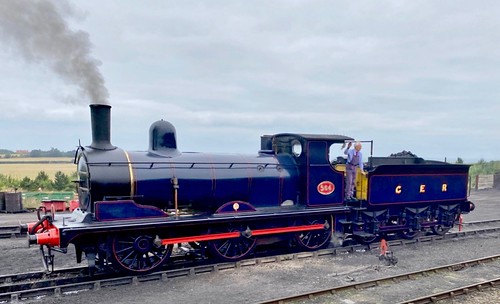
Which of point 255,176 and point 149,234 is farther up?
point 255,176

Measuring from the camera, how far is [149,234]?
28.4ft

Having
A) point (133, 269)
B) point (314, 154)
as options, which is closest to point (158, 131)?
point (133, 269)

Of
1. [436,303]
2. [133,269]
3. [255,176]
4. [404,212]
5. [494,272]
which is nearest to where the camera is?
[436,303]

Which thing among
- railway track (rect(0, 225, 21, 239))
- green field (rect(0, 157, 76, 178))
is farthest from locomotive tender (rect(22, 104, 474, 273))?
green field (rect(0, 157, 76, 178))

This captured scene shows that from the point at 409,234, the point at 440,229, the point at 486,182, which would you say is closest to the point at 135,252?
the point at 409,234

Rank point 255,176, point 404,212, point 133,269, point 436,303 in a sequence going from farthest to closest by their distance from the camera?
point 404,212 < point 255,176 < point 133,269 < point 436,303

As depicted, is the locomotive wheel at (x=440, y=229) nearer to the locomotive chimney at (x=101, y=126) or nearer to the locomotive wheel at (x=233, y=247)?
the locomotive wheel at (x=233, y=247)

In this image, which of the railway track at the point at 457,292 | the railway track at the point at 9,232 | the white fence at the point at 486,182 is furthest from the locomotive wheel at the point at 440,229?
the white fence at the point at 486,182

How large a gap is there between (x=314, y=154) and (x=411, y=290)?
4032 millimetres

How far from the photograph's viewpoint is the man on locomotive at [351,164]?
36.8 feet

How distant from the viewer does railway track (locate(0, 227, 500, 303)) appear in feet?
24.5

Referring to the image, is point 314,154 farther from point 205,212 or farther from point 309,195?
point 205,212

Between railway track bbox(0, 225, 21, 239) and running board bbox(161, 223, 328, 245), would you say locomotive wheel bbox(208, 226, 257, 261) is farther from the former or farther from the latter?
railway track bbox(0, 225, 21, 239)

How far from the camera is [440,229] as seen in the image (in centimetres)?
1334
